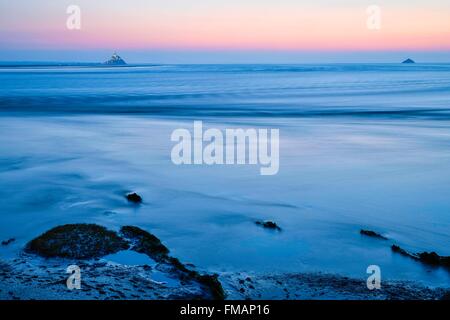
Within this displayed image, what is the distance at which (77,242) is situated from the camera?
872 cm

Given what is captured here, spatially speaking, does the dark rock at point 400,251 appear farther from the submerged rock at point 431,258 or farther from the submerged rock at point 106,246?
the submerged rock at point 106,246

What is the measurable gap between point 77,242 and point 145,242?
1252 millimetres

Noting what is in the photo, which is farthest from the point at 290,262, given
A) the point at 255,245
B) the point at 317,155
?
the point at 317,155

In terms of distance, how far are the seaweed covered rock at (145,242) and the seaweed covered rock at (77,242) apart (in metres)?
0.20

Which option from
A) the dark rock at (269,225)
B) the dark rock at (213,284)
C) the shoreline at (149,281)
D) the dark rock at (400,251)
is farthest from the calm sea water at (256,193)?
the dark rock at (213,284)

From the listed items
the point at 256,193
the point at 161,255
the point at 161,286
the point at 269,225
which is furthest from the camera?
the point at 256,193

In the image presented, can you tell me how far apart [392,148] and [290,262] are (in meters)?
13.3

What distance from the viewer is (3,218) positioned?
10.5m

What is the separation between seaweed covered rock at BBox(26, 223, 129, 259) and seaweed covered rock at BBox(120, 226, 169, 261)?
0.20 meters

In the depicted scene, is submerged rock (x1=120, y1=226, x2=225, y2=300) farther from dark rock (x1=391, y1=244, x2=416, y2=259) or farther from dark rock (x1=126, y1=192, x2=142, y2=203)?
dark rock (x1=391, y1=244, x2=416, y2=259)

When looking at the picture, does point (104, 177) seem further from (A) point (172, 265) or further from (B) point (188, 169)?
(A) point (172, 265)

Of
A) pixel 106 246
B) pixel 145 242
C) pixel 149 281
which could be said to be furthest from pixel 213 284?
pixel 106 246

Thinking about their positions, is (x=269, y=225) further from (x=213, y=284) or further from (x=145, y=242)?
(x=213, y=284)

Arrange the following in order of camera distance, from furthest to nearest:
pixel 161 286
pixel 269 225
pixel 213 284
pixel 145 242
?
pixel 269 225 < pixel 145 242 < pixel 213 284 < pixel 161 286
